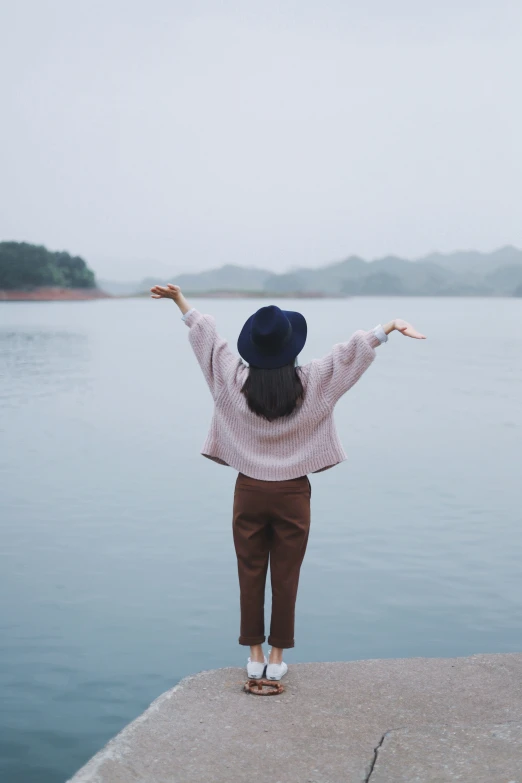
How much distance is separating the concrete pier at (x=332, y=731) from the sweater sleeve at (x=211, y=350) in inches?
47.4

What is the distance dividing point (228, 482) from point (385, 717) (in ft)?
25.5

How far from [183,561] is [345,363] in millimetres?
4564

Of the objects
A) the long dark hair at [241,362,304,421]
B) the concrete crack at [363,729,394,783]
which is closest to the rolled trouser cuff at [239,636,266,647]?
the concrete crack at [363,729,394,783]

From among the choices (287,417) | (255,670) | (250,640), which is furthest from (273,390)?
(255,670)

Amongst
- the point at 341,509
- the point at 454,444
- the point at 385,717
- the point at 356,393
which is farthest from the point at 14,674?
the point at 356,393

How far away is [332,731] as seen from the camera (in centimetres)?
357

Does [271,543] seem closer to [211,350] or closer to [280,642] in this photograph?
[280,642]

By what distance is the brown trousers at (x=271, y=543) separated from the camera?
384 centimetres

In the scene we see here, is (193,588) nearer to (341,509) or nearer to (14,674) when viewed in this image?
(14,674)

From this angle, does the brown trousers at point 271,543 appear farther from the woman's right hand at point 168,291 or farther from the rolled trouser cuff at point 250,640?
the woman's right hand at point 168,291

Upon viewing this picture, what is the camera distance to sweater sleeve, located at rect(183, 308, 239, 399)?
3953mm

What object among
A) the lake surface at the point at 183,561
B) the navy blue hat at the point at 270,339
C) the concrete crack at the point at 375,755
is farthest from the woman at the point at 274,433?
the lake surface at the point at 183,561

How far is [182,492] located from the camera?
10.8 m

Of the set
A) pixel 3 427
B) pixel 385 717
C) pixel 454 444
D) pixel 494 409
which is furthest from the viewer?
pixel 494 409
